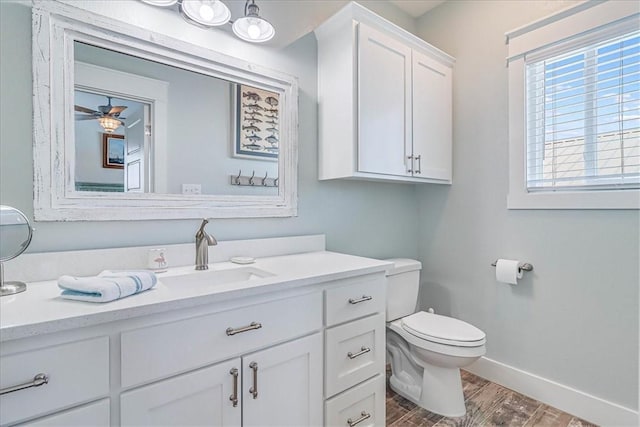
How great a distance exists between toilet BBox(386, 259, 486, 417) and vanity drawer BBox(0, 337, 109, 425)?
1197 millimetres

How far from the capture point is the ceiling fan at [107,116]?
1287mm

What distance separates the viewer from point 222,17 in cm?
151

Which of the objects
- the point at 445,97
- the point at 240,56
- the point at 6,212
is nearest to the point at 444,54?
the point at 445,97

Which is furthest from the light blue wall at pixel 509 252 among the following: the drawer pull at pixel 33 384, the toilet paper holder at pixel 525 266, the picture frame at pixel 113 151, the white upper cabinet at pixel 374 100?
the drawer pull at pixel 33 384

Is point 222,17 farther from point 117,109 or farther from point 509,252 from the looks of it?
point 509,252

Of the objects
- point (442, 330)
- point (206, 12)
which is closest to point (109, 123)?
point (206, 12)

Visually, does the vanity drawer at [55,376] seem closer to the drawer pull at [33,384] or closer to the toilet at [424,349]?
the drawer pull at [33,384]

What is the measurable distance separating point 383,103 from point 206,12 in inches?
39.4

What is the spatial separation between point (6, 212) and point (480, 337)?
2.04 m

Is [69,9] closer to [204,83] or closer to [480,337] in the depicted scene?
[204,83]

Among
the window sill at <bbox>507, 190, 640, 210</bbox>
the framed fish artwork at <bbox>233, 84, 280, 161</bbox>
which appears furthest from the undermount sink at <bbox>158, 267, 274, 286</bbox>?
the window sill at <bbox>507, 190, 640, 210</bbox>

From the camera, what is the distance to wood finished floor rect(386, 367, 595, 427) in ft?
5.64

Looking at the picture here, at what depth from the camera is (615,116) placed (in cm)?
166

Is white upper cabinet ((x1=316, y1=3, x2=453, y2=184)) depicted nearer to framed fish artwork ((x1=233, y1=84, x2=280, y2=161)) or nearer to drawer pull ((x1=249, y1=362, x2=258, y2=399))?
framed fish artwork ((x1=233, y1=84, x2=280, y2=161))
